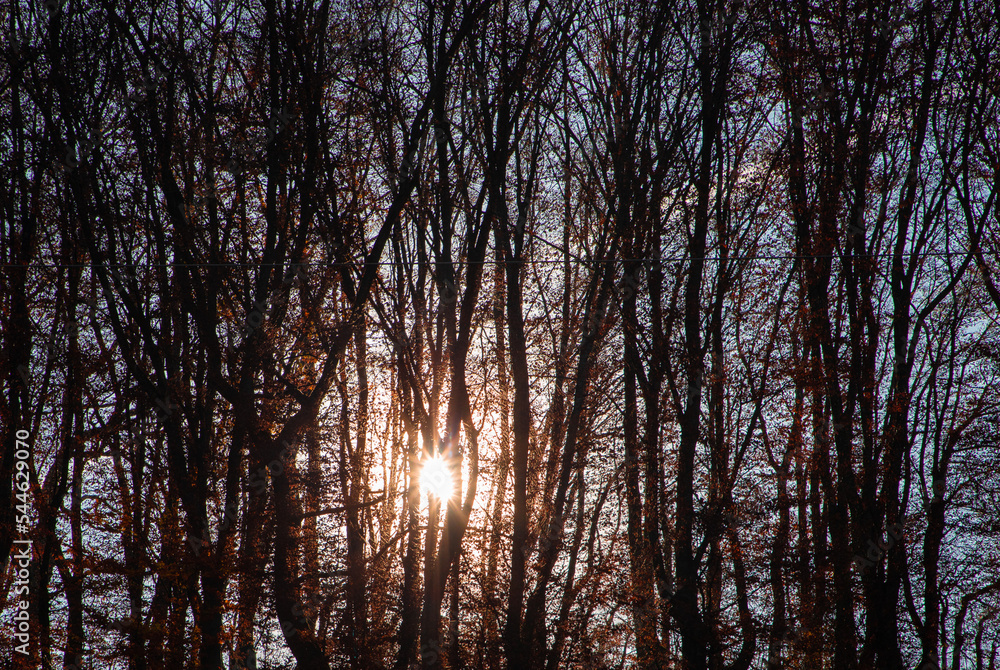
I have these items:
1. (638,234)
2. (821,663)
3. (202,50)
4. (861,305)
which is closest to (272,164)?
(202,50)

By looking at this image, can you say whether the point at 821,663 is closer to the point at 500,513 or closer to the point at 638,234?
the point at 500,513

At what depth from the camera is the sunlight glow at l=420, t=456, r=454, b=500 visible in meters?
9.65

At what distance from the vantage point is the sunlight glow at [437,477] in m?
9.65

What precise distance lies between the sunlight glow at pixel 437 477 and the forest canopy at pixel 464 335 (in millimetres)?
60

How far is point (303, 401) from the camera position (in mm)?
8125
